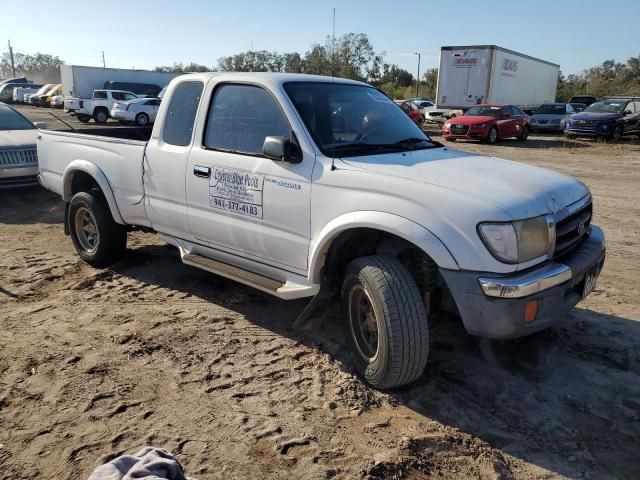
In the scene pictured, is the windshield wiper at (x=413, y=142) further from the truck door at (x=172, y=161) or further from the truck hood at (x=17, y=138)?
the truck hood at (x=17, y=138)

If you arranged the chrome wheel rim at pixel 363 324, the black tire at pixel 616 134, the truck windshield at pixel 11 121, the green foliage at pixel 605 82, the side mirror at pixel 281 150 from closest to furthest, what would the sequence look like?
1. the chrome wheel rim at pixel 363 324
2. the side mirror at pixel 281 150
3. the truck windshield at pixel 11 121
4. the black tire at pixel 616 134
5. the green foliage at pixel 605 82

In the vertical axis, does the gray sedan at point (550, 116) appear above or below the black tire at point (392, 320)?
above

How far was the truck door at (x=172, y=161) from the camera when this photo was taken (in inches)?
179

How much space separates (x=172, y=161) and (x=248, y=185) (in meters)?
0.95

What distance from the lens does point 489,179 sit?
11.1ft

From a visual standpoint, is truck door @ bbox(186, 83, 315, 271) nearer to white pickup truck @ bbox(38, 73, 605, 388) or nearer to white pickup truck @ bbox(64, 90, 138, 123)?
white pickup truck @ bbox(38, 73, 605, 388)

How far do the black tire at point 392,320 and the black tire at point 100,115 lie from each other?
26.9m

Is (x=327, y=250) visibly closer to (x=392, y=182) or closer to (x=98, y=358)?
(x=392, y=182)

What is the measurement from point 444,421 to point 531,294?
0.88 m

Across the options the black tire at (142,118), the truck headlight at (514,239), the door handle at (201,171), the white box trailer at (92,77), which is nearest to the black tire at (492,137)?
the black tire at (142,118)

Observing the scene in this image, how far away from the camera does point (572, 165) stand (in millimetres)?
14719

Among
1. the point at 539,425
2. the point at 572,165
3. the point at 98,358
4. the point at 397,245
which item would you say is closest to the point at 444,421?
the point at 539,425

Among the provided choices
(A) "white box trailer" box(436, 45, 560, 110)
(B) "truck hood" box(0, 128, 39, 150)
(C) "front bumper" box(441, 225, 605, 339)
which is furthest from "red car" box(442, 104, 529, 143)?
(C) "front bumper" box(441, 225, 605, 339)

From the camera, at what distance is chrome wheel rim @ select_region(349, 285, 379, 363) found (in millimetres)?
3520
